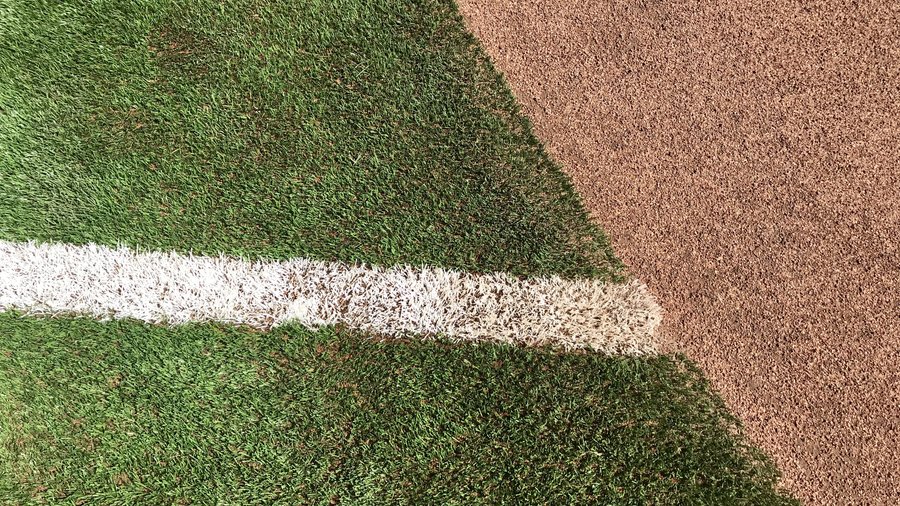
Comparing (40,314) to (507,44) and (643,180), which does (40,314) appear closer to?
(507,44)

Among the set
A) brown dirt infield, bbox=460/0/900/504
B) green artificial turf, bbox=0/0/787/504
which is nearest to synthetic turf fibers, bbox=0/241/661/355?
green artificial turf, bbox=0/0/787/504

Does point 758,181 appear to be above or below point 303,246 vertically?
above

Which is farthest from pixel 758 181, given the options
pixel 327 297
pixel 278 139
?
pixel 278 139

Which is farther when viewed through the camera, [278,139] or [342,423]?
[278,139]

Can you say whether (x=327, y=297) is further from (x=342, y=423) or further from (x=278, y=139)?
(x=278, y=139)

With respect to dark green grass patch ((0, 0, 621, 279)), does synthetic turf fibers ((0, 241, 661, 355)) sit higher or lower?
lower

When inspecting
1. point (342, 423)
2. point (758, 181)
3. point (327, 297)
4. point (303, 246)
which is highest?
point (758, 181)

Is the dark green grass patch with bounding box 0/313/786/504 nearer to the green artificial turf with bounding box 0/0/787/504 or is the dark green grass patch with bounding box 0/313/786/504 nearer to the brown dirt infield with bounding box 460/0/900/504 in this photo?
the green artificial turf with bounding box 0/0/787/504
